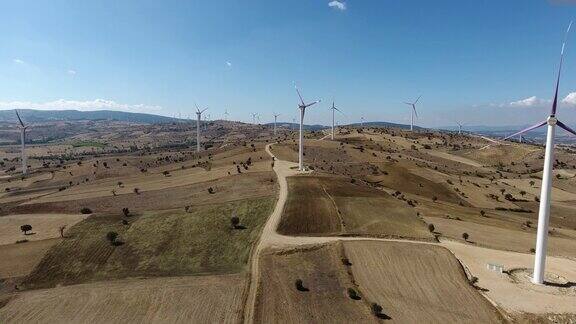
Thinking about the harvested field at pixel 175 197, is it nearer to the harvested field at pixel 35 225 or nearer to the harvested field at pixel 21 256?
the harvested field at pixel 35 225

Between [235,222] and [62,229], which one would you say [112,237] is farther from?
[235,222]

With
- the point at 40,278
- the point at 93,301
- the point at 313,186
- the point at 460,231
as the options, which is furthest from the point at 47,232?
the point at 460,231

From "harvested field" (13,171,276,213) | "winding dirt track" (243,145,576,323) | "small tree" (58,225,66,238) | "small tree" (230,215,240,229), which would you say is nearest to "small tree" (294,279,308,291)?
"winding dirt track" (243,145,576,323)

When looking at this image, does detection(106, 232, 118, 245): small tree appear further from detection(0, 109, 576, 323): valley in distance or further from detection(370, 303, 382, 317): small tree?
detection(370, 303, 382, 317): small tree

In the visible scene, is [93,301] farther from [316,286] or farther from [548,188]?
[548,188]

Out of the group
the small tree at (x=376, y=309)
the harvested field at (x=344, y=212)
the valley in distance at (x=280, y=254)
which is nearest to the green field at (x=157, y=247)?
the valley in distance at (x=280, y=254)
